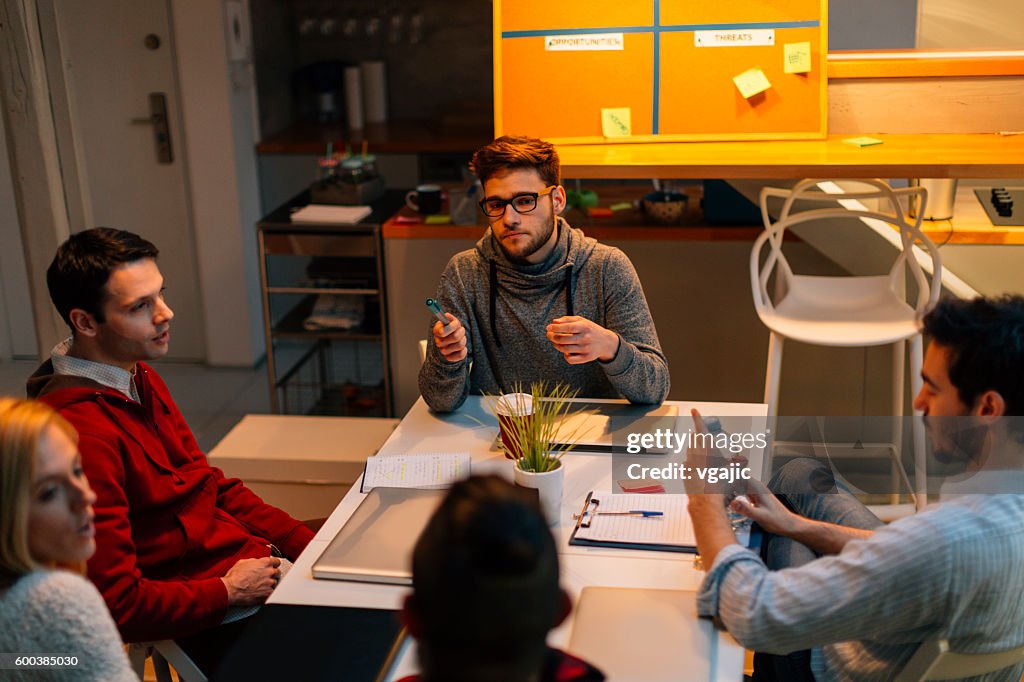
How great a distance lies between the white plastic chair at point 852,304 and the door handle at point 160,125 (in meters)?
2.68

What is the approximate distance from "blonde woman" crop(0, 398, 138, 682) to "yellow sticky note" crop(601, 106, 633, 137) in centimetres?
210

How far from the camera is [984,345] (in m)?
1.44

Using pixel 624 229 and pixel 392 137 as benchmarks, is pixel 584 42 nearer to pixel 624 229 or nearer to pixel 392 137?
pixel 624 229

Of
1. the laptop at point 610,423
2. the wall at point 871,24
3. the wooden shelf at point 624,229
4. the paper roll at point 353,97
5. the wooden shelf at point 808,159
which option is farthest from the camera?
the paper roll at point 353,97

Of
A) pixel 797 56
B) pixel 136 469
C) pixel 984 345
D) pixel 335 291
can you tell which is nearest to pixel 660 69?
pixel 797 56

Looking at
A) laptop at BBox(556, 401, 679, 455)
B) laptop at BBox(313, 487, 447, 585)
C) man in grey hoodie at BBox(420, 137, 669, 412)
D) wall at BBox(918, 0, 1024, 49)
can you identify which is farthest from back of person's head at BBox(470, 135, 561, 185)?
wall at BBox(918, 0, 1024, 49)

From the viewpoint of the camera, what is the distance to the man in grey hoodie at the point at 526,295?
2326mm

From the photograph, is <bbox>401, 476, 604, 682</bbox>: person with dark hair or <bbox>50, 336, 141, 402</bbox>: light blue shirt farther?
<bbox>50, 336, 141, 402</bbox>: light blue shirt

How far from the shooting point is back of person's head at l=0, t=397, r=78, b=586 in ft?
4.03

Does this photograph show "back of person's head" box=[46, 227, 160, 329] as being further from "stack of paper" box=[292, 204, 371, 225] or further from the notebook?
"stack of paper" box=[292, 204, 371, 225]

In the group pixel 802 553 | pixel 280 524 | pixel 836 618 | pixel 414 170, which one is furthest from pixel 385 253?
pixel 836 618

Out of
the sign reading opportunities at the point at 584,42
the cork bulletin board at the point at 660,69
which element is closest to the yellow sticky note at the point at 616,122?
the cork bulletin board at the point at 660,69

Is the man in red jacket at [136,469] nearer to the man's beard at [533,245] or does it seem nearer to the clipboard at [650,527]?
the clipboard at [650,527]

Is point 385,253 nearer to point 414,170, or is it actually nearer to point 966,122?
point 414,170
